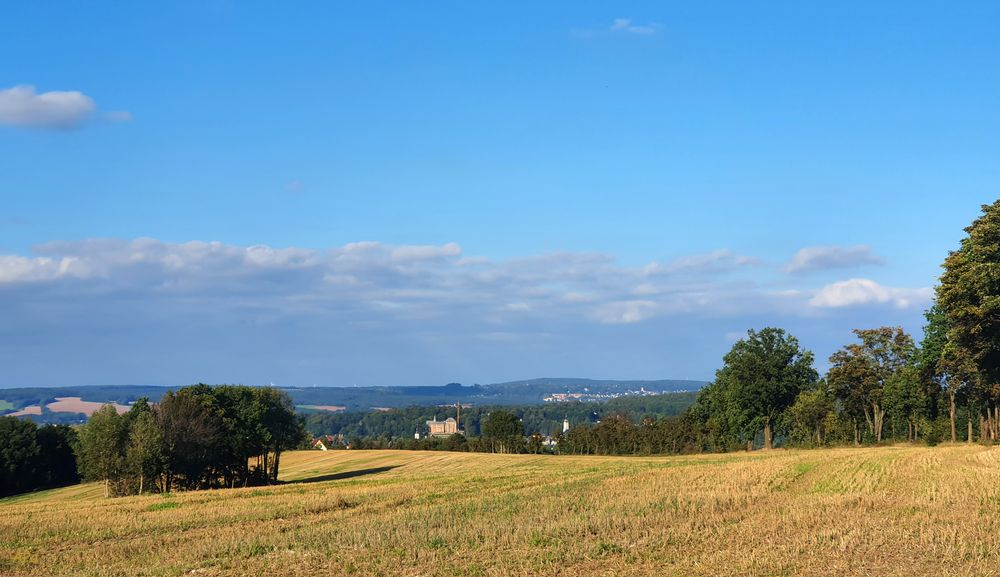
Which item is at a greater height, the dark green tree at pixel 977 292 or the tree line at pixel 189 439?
the dark green tree at pixel 977 292

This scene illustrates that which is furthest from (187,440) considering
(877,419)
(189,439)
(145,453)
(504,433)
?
(504,433)

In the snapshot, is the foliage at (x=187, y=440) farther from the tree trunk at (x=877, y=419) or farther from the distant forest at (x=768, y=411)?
the tree trunk at (x=877, y=419)

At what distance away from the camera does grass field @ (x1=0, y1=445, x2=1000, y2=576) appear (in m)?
20.0

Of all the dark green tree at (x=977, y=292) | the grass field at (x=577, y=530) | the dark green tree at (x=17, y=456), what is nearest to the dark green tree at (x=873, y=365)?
the dark green tree at (x=977, y=292)

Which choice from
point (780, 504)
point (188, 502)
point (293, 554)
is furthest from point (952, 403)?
point (293, 554)

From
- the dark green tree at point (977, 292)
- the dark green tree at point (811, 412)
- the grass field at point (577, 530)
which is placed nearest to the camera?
the grass field at point (577, 530)

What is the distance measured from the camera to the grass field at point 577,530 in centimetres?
2005

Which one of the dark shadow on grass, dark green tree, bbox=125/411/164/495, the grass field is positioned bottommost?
the dark shadow on grass

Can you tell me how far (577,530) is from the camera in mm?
25625

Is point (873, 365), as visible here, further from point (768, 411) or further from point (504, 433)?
point (504, 433)

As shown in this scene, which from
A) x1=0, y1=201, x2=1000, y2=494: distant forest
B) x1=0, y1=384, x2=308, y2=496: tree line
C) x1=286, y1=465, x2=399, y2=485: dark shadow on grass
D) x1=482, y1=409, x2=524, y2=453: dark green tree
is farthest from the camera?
x1=482, y1=409, x2=524, y2=453: dark green tree

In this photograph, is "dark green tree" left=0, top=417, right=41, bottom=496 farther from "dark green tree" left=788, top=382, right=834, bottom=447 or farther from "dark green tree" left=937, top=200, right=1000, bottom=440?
"dark green tree" left=937, top=200, right=1000, bottom=440

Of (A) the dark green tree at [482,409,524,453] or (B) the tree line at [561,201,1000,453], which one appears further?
(A) the dark green tree at [482,409,524,453]

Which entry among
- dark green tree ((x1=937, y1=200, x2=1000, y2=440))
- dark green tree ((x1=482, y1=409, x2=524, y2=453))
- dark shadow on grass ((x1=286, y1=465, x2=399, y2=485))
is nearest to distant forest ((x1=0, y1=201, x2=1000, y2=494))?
dark green tree ((x1=937, y1=200, x2=1000, y2=440))
